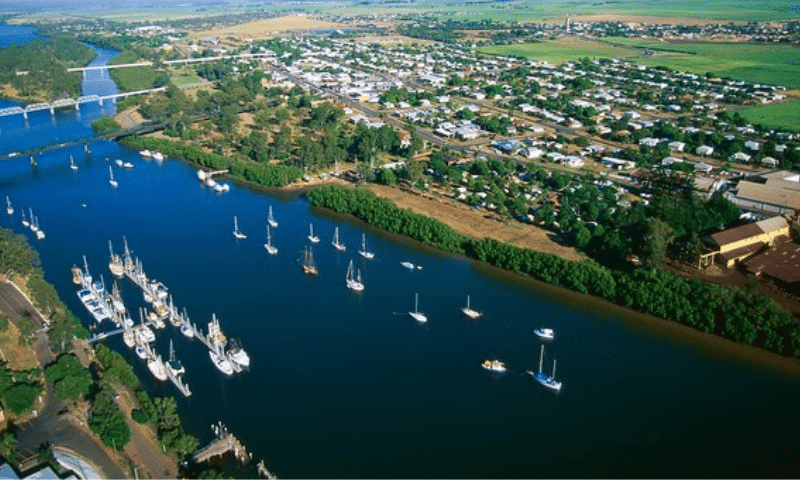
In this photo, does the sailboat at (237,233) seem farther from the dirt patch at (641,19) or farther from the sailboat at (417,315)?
the dirt patch at (641,19)

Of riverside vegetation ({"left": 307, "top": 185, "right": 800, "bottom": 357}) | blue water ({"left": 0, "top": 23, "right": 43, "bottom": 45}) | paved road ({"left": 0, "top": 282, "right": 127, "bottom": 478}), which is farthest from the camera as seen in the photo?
blue water ({"left": 0, "top": 23, "right": 43, "bottom": 45})

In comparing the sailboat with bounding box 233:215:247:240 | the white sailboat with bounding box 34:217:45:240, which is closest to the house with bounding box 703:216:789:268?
the sailboat with bounding box 233:215:247:240

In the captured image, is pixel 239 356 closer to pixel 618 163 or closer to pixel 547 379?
pixel 547 379

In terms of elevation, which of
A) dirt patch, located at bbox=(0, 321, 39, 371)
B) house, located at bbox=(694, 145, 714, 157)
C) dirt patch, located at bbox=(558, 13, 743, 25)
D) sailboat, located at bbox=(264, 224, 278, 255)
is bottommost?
sailboat, located at bbox=(264, 224, 278, 255)

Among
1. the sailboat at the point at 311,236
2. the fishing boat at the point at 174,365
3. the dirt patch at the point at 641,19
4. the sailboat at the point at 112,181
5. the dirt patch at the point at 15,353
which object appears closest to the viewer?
the dirt patch at the point at 15,353

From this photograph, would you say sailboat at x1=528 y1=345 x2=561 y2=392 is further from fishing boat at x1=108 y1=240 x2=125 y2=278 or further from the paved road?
fishing boat at x1=108 y1=240 x2=125 y2=278

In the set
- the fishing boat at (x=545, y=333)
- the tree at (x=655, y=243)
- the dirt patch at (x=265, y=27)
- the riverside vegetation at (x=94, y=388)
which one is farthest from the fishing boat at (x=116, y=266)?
the dirt patch at (x=265, y=27)

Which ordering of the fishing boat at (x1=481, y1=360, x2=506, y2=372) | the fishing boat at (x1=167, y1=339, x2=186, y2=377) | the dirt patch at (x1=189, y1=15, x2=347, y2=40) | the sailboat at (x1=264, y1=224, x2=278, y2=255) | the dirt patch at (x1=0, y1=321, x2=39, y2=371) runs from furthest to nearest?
the dirt patch at (x1=189, y1=15, x2=347, y2=40), the sailboat at (x1=264, y1=224, x2=278, y2=255), the fishing boat at (x1=481, y1=360, x2=506, y2=372), the fishing boat at (x1=167, y1=339, x2=186, y2=377), the dirt patch at (x1=0, y1=321, x2=39, y2=371)

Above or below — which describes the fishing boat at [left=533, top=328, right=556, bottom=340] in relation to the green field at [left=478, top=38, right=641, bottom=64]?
below
